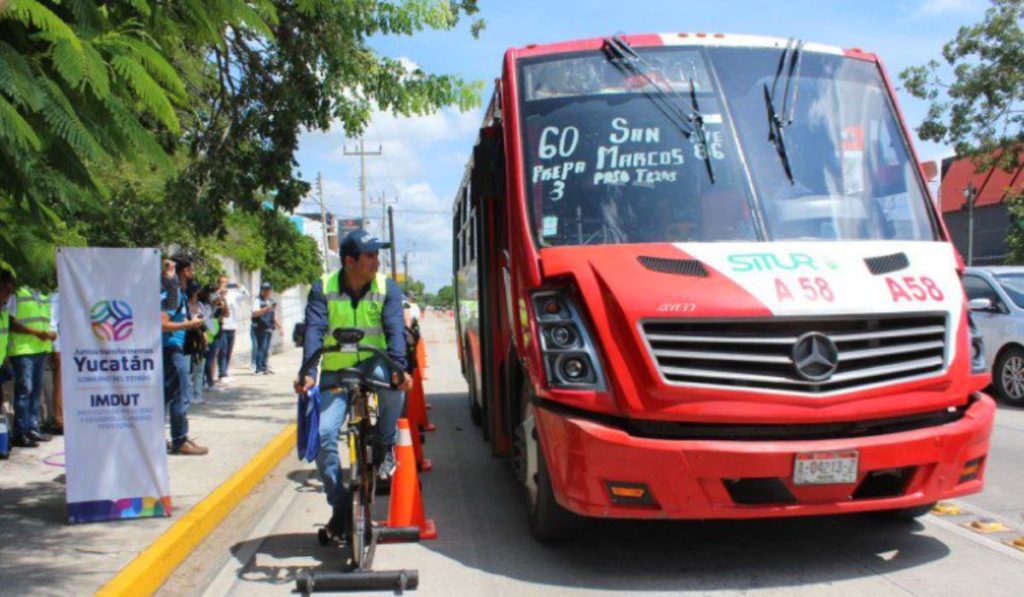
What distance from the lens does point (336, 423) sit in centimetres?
563

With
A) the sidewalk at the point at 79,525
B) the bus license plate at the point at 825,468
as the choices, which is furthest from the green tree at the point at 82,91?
the bus license plate at the point at 825,468

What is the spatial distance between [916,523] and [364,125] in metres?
9.06

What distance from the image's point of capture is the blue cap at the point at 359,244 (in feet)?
18.7

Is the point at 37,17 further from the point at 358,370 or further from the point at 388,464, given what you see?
the point at 388,464

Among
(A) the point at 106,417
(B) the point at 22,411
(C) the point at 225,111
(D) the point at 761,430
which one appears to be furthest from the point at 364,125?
(D) the point at 761,430

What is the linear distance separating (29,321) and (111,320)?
3169mm

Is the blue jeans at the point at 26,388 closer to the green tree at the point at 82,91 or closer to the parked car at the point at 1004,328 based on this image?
the green tree at the point at 82,91

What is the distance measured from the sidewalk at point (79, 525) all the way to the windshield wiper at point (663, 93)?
414 cm

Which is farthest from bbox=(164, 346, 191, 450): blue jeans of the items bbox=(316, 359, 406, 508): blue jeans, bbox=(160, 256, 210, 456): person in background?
bbox=(316, 359, 406, 508): blue jeans

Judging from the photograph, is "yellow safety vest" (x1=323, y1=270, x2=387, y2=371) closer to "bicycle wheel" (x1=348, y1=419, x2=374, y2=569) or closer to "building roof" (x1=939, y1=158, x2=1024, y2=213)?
"bicycle wheel" (x1=348, y1=419, x2=374, y2=569)

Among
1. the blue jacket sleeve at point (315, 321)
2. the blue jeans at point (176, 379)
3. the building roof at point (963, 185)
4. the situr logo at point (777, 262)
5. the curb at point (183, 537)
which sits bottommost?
the curb at point (183, 537)

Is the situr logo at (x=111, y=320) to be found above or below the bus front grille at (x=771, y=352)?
above

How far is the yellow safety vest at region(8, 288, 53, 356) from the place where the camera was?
920 cm

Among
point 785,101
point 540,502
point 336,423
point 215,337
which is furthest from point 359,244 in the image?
point 215,337
